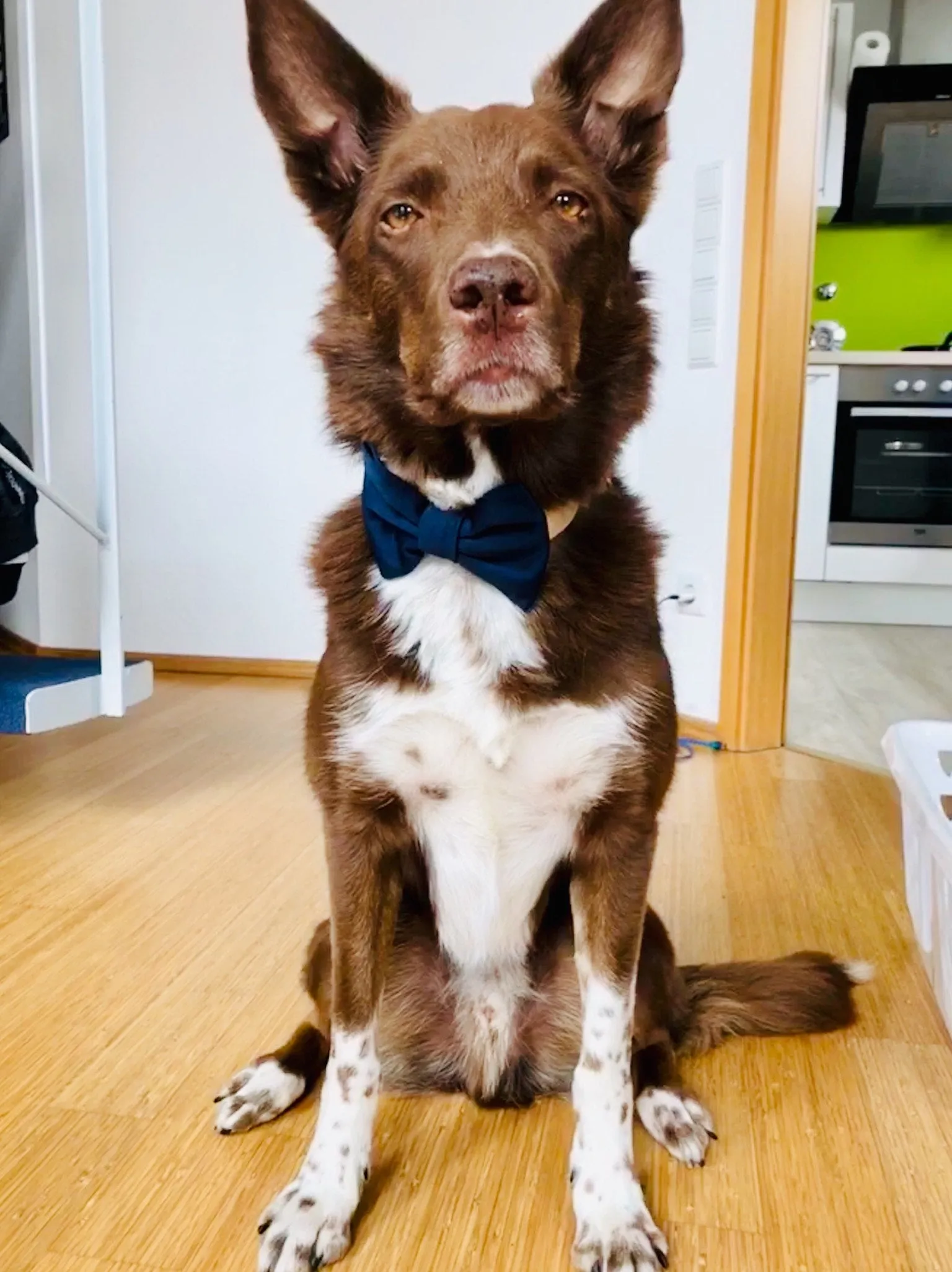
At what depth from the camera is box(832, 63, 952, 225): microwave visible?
4820mm

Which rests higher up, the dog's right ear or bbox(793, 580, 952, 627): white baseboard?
the dog's right ear

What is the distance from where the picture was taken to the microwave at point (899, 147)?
15.8ft

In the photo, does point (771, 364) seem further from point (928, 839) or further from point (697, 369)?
point (928, 839)

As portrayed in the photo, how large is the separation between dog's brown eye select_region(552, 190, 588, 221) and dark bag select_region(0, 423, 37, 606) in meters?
1.48

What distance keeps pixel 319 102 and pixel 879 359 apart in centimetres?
398

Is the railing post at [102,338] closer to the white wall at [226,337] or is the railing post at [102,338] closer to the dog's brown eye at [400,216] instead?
the white wall at [226,337]

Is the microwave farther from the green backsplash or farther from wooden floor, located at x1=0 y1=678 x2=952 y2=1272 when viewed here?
wooden floor, located at x1=0 y1=678 x2=952 y2=1272

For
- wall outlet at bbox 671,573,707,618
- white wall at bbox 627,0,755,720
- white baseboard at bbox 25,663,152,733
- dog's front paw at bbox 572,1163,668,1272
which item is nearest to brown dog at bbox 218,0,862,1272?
dog's front paw at bbox 572,1163,668,1272

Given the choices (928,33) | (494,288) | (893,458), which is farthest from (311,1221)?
(928,33)

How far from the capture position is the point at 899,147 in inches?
194

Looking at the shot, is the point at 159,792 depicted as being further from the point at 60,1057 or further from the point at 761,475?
the point at 761,475

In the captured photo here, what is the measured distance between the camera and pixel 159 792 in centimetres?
229

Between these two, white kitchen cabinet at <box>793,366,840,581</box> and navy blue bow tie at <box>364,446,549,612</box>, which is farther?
white kitchen cabinet at <box>793,366,840,581</box>

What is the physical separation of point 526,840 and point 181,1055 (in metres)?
0.60
